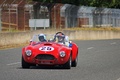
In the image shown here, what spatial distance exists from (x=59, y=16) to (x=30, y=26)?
6669mm

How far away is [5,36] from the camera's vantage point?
103ft

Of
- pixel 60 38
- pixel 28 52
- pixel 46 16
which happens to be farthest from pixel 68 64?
pixel 46 16

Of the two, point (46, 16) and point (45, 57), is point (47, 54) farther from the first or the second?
point (46, 16)

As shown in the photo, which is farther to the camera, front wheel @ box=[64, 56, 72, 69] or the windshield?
the windshield

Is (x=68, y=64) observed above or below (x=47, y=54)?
below

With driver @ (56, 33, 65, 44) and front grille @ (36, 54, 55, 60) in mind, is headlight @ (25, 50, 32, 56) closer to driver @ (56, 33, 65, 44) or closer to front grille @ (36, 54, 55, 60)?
front grille @ (36, 54, 55, 60)

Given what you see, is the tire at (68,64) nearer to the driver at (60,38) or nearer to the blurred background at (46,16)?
the driver at (60,38)

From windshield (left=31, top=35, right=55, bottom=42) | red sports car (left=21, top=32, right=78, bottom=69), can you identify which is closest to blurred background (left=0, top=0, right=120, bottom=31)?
windshield (left=31, top=35, right=55, bottom=42)

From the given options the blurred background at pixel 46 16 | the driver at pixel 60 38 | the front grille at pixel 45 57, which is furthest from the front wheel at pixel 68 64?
the blurred background at pixel 46 16

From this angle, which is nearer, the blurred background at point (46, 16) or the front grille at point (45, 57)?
the front grille at point (45, 57)

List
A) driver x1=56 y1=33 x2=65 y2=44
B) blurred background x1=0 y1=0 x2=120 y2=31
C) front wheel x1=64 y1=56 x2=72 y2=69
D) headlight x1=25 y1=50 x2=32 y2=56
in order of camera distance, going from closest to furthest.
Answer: headlight x1=25 y1=50 x2=32 y2=56, front wheel x1=64 y1=56 x2=72 y2=69, driver x1=56 y1=33 x2=65 y2=44, blurred background x1=0 y1=0 x2=120 y2=31

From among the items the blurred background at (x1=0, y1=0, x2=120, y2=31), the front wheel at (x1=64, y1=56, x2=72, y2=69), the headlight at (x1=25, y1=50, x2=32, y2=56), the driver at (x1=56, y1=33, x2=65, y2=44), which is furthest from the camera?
the blurred background at (x1=0, y1=0, x2=120, y2=31)

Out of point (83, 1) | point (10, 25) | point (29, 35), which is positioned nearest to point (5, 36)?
point (29, 35)

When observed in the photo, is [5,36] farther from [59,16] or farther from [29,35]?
[59,16]
